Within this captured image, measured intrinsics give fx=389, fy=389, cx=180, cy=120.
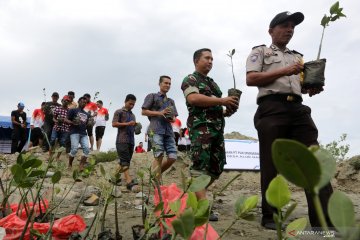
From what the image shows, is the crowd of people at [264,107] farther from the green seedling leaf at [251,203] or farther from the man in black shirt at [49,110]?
the man in black shirt at [49,110]

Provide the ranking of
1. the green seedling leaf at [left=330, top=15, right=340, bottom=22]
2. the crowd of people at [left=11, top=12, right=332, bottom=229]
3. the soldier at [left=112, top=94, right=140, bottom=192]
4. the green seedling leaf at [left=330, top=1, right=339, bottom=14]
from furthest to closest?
the soldier at [left=112, top=94, right=140, bottom=192], the crowd of people at [left=11, top=12, right=332, bottom=229], the green seedling leaf at [left=330, top=15, right=340, bottom=22], the green seedling leaf at [left=330, top=1, right=339, bottom=14]

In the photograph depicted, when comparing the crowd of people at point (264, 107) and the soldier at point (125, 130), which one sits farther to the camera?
the soldier at point (125, 130)

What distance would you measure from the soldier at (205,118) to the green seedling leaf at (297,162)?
240 centimetres

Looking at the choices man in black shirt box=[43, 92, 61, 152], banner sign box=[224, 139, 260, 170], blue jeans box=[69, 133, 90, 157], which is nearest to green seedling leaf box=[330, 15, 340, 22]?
blue jeans box=[69, 133, 90, 157]

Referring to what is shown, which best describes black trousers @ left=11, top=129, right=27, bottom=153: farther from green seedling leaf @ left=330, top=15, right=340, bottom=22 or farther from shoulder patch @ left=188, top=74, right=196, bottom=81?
green seedling leaf @ left=330, top=15, right=340, bottom=22

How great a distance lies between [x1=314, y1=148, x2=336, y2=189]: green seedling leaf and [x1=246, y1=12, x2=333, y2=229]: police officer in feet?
7.33

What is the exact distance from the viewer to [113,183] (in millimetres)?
1412

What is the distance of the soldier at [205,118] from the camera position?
8.92 feet

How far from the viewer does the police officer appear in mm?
2555

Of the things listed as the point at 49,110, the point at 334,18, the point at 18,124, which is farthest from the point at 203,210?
the point at 18,124

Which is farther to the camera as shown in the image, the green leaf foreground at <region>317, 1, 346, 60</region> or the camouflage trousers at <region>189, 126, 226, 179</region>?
the camouflage trousers at <region>189, 126, 226, 179</region>

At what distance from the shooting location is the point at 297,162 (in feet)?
0.91

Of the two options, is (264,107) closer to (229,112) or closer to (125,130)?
(229,112)

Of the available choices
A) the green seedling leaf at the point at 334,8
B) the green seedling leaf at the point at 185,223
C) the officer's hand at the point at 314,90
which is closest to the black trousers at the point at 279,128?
the officer's hand at the point at 314,90
